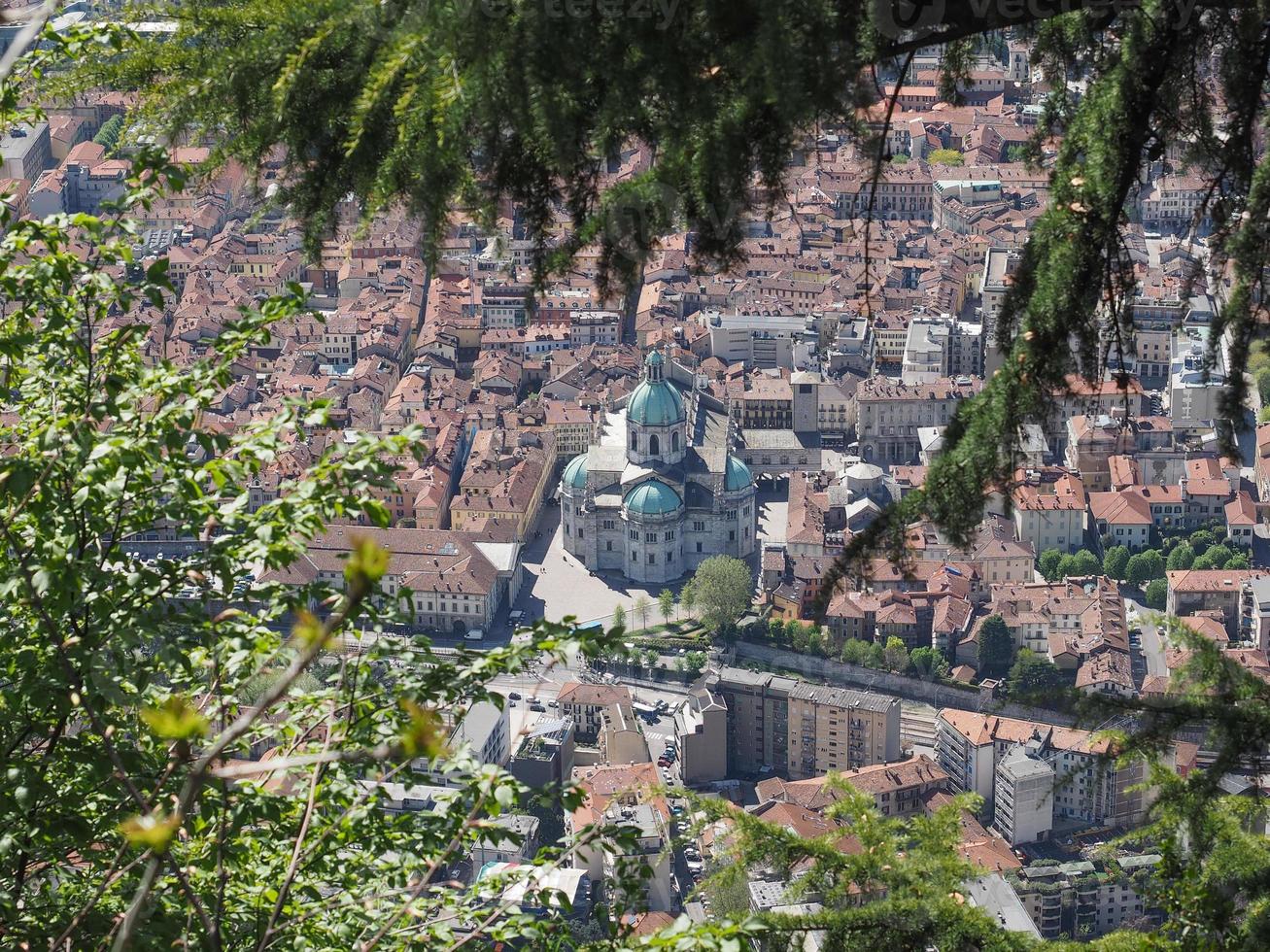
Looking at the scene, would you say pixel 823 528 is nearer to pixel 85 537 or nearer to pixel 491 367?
pixel 491 367

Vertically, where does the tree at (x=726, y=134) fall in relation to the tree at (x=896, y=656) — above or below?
above

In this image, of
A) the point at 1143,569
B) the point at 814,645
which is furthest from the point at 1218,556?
the point at 814,645

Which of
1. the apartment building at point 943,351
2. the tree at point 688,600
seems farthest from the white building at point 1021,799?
the apartment building at point 943,351

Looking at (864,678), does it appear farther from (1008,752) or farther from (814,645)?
(1008,752)

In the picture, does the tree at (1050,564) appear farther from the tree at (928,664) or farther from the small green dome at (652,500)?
the small green dome at (652,500)

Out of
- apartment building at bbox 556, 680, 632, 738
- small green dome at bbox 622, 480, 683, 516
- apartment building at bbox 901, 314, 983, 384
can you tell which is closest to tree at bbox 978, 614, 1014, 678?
apartment building at bbox 556, 680, 632, 738
